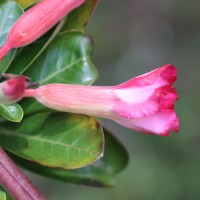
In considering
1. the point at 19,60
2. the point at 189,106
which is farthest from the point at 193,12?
the point at 19,60

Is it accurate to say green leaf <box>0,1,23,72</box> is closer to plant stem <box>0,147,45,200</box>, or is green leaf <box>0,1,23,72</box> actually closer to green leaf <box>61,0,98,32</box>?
green leaf <box>61,0,98,32</box>

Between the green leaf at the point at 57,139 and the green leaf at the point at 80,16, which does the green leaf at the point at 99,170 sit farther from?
the green leaf at the point at 80,16

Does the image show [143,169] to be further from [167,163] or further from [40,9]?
[40,9]

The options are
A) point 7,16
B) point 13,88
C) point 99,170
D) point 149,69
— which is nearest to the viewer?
point 13,88

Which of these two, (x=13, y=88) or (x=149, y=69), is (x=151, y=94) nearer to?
(x=13, y=88)

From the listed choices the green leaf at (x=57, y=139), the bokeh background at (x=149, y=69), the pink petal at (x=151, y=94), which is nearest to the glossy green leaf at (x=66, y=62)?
the green leaf at (x=57, y=139)

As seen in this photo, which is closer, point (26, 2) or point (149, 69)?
point (26, 2)

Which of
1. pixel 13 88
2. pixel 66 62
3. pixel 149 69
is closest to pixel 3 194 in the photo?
pixel 13 88
